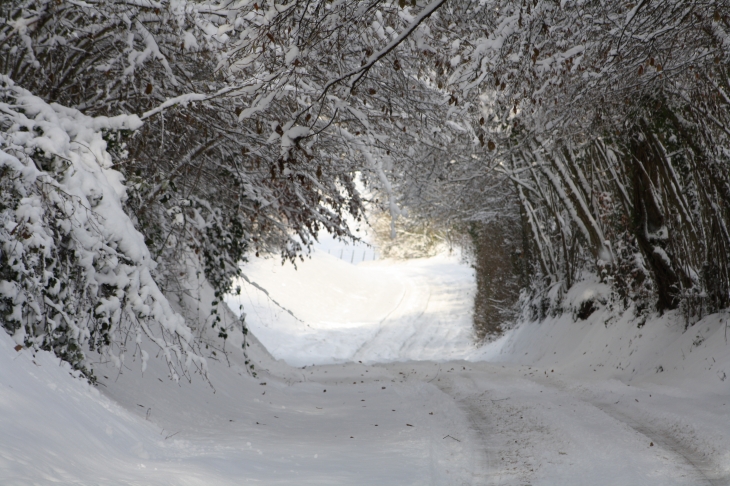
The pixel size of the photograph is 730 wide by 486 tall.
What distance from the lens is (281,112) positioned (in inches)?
288

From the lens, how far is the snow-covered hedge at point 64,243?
4371mm

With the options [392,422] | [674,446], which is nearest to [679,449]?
[674,446]

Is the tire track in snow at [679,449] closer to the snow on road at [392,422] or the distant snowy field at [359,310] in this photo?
the snow on road at [392,422]

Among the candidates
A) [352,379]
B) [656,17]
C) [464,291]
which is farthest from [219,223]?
[464,291]

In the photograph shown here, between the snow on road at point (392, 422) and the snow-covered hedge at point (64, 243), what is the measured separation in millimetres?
311

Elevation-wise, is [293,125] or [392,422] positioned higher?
[293,125]

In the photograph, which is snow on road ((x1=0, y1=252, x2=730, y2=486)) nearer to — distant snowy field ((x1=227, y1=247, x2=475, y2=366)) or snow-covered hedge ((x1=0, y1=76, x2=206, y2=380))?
snow-covered hedge ((x1=0, y1=76, x2=206, y2=380))

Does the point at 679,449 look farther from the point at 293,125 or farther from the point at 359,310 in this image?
the point at 359,310

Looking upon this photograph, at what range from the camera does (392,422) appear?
6551mm

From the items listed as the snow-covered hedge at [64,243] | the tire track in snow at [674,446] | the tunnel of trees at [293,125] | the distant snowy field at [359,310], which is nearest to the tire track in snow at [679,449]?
the tire track in snow at [674,446]

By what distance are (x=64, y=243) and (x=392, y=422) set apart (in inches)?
143

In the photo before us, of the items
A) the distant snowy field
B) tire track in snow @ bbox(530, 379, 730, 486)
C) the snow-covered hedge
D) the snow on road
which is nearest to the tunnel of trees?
the snow-covered hedge

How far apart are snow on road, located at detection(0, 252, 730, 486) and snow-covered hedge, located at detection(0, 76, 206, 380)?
→ 31 cm

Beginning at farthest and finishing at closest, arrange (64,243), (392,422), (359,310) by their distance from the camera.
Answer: (359,310) → (392,422) → (64,243)
